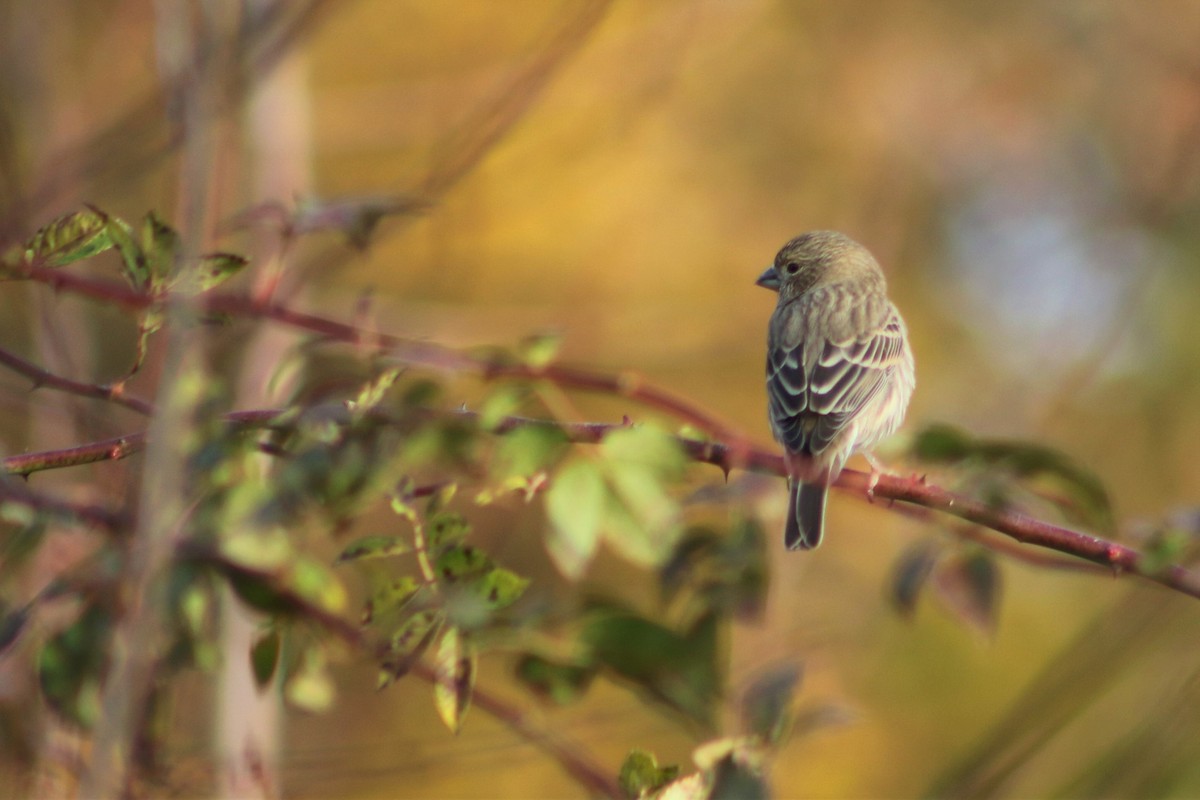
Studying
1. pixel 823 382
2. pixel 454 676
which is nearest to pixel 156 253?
pixel 454 676

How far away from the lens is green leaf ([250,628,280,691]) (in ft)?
9.95

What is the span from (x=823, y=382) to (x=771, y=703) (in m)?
2.18

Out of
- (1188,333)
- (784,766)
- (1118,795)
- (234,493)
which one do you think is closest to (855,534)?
(784,766)

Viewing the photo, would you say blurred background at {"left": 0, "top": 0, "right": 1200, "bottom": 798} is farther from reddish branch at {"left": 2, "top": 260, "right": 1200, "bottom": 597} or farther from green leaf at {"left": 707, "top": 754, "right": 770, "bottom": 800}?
green leaf at {"left": 707, "top": 754, "right": 770, "bottom": 800}

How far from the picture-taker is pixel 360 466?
8.86 ft

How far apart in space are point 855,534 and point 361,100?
461cm

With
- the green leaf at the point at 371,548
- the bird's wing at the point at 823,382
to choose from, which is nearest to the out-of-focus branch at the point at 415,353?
→ the green leaf at the point at 371,548

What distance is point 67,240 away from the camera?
257 cm

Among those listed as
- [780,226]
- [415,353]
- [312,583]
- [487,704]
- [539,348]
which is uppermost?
[780,226]

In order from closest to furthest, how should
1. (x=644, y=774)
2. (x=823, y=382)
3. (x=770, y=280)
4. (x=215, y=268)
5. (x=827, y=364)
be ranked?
(x=644, y=774), (x=215, y=268), (x=823, y=382), (x=827, y=364), (x=770, y=280)

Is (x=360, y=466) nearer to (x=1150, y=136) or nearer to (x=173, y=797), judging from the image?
→ (x=173, y=797)

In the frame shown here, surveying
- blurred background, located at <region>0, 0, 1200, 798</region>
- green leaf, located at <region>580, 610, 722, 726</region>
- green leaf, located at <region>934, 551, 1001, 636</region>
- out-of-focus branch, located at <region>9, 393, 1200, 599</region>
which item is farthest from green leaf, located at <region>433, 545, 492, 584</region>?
blurred background, located at <region>0, 0, 1200, 798</region>

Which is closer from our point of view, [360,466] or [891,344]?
[360,466]

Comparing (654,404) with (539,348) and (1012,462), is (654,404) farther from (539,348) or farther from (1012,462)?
(1012,462)
